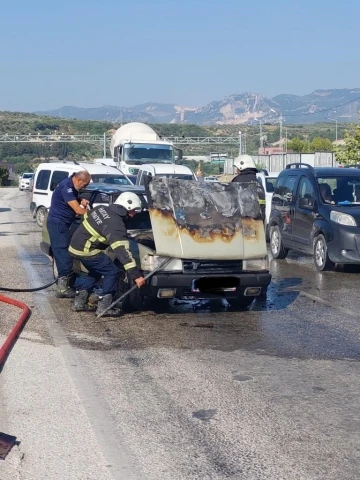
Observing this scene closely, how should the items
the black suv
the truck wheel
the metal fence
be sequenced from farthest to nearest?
the metal fence
the black suv
the truck wheel

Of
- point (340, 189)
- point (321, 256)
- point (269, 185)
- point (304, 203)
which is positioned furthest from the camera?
point (269, 185)

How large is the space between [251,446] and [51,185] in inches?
706

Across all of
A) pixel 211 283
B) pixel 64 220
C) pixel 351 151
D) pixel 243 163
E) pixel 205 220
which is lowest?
pixel 211 283

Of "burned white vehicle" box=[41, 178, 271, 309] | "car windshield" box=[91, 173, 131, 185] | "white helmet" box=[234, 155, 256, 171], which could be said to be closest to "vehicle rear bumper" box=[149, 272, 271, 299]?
"burned white vehicle" box=[41, 178, 271, 309]

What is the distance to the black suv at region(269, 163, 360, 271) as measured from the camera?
14.5 m

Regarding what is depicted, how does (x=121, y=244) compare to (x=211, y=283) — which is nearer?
(x=121, y=244)

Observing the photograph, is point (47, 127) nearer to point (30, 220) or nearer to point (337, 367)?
point (30, 220)

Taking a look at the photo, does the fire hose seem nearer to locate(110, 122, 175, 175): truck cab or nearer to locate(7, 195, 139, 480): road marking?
locate(7, 195, 139, 480): road marking

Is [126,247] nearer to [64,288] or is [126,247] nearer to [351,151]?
[64,288]

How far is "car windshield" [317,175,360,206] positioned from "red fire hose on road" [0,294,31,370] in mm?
6401

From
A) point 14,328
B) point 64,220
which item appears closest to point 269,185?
point 64,220

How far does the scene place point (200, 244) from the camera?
10.4 meters

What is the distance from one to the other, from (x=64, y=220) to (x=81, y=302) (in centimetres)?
150

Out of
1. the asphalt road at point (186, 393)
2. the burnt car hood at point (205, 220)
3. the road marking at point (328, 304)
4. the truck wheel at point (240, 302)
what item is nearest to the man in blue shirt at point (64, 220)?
the asphalt road at point (186, 393)
